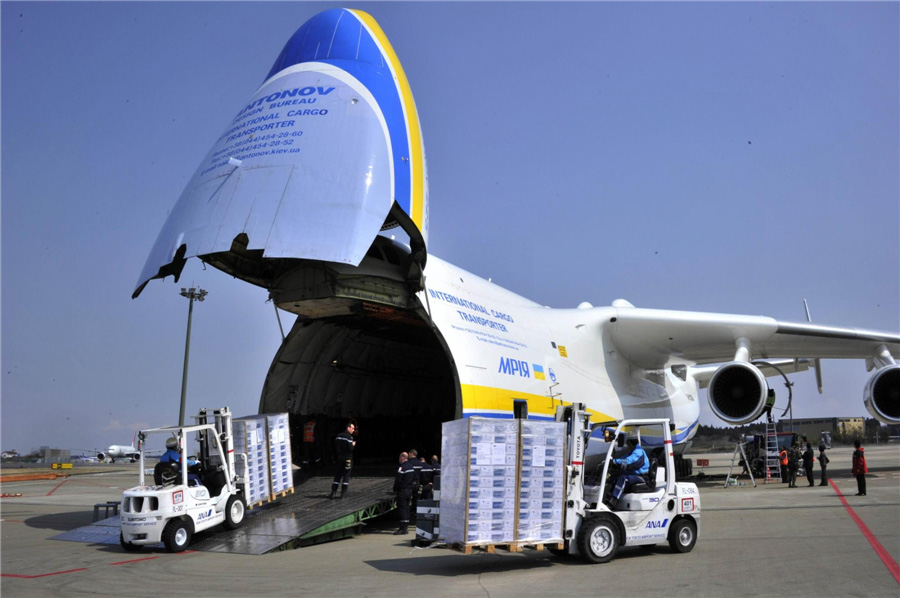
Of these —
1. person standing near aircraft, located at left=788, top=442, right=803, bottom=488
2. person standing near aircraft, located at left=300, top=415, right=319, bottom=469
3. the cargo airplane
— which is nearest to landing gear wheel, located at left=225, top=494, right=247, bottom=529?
the cargo airplane

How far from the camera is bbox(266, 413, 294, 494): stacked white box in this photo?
37.9 feet

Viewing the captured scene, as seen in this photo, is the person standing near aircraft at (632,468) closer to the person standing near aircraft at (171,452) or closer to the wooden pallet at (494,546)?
the wooden pallet at (494,546)

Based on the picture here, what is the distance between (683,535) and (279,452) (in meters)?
6.23

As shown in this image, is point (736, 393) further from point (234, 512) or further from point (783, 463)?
point (234, 512)

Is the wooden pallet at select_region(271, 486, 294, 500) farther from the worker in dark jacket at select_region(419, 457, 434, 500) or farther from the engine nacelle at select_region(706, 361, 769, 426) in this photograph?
the engine nacelle at select_region(706, 361, 769, 426)

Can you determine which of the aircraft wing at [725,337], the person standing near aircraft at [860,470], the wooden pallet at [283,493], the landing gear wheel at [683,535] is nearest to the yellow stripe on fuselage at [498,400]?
the wooden pallet at [283,493]

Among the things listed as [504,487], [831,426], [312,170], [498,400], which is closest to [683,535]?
[504,487]

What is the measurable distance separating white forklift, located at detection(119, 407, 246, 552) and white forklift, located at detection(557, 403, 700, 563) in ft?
16.0

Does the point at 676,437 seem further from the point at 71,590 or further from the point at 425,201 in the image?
the point at 71,590

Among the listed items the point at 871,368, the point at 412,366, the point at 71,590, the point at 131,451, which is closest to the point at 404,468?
the point at 71,590

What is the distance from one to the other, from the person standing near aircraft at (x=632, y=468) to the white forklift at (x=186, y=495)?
539 centimetres

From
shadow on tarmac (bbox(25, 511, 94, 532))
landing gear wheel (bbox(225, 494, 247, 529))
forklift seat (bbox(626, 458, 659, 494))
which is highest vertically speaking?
forklift seat (bbox(626, 458, 659, 494))

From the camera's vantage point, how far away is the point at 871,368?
17.4 metres

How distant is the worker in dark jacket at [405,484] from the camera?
1083cm
